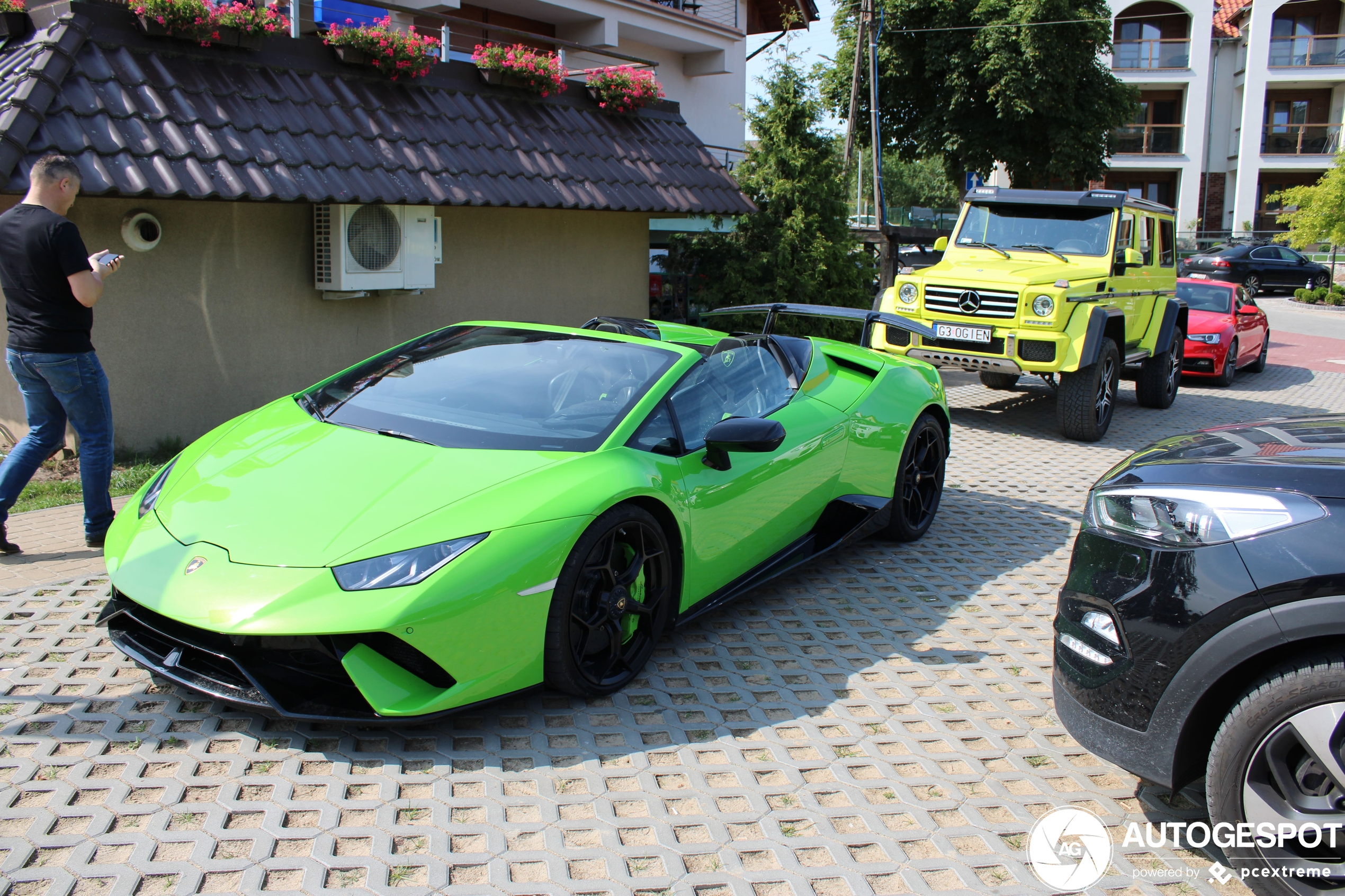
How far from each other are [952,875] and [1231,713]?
854 mm

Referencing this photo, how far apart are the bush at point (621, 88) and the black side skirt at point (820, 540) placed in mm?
6862

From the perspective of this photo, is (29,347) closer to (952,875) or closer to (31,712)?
(31,712)

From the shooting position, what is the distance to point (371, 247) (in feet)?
28.1

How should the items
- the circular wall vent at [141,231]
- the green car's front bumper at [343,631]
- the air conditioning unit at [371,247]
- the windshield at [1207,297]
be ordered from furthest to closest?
the windshield at [1207,297] → the air conditioning unit at [371,247] → the circular wall vent at [141,231] → the green car's front bumper at [343,631]

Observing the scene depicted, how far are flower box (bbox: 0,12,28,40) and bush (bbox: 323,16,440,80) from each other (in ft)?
7.24

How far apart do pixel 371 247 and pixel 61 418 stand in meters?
3.82

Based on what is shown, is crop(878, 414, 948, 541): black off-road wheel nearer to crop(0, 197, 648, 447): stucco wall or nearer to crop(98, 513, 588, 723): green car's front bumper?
crop(98, 513, 588, 723): green car's front bumper

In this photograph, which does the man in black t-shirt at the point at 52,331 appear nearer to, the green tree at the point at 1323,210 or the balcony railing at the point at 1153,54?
the green tree at the point at 1323,210

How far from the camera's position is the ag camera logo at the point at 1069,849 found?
283cm

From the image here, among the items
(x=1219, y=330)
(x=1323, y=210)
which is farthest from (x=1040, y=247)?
(x=1323, y=210)

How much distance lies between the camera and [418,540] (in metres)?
3.25

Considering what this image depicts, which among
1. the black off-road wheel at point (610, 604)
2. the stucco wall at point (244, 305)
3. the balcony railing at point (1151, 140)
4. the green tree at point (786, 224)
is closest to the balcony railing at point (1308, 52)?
the balcony railing at point (1151, 140)

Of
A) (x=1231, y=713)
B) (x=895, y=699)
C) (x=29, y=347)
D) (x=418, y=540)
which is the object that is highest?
(x=29, y=347)

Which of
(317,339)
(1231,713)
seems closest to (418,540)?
(1231,713)
